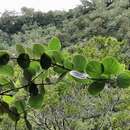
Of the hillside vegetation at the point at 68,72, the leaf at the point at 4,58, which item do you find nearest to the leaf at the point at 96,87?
the hillside vegetation at the point at 68,72

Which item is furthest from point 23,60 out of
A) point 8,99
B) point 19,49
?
point 8,99

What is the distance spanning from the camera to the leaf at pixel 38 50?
0.51 metres

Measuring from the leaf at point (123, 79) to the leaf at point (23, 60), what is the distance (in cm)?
11

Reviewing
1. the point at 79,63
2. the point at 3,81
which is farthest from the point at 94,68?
the point at 3,81

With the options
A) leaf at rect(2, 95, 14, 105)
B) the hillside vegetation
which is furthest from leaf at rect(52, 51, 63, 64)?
leaf at rect(2, 95, 14, 105)

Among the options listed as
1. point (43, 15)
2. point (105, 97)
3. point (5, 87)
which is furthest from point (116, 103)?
point (43, 15)

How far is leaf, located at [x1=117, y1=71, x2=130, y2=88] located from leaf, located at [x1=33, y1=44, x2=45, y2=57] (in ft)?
0.31

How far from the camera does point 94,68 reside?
1.64 ft

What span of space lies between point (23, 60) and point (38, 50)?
0.8 inches

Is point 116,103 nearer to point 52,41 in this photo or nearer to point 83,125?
point 83,125

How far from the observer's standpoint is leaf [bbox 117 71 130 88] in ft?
1.63

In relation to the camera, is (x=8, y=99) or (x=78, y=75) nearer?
(x=78, y=75)

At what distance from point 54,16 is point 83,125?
65.1 ft

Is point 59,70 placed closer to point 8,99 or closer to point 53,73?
point 53,73
